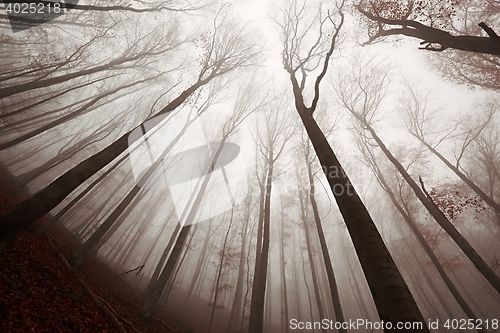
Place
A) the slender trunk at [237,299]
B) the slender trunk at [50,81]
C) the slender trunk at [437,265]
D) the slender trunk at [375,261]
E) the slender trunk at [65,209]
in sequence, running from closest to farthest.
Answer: the slender trunk at [375,261], the slender trunk at [65,209], the slender trunk at [50,81], the slender trunk at [437,265], the slender trunk at [237,299]

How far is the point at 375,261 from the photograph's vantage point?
193cm

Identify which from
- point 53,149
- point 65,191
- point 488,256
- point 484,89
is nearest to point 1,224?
point 65,191

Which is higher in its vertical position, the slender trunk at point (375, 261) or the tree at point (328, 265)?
the tree at point (328, 265)

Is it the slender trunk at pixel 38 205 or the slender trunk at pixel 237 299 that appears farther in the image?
the slender trunk at pixel 237 299

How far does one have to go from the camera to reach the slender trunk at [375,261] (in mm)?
1626

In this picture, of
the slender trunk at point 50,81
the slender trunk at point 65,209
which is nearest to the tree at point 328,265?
the slender trunk at point 65,209

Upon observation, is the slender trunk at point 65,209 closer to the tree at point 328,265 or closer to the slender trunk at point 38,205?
the slender trunk at point 38,205

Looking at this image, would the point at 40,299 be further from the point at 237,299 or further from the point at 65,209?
the point at 237,299

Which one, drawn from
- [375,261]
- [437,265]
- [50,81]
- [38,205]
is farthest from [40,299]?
[437,265]

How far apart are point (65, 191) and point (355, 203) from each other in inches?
195

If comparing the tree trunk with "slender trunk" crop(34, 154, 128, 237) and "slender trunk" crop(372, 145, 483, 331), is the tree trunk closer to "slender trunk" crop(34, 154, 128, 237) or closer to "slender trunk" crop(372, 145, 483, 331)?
"slender trunk" crop(372, 145, 483, 331)

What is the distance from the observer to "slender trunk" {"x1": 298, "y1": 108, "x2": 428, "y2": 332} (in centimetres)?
163

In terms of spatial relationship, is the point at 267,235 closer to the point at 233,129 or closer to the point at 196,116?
the point at 233,129

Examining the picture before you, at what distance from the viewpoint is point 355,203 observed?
2.48 meters
